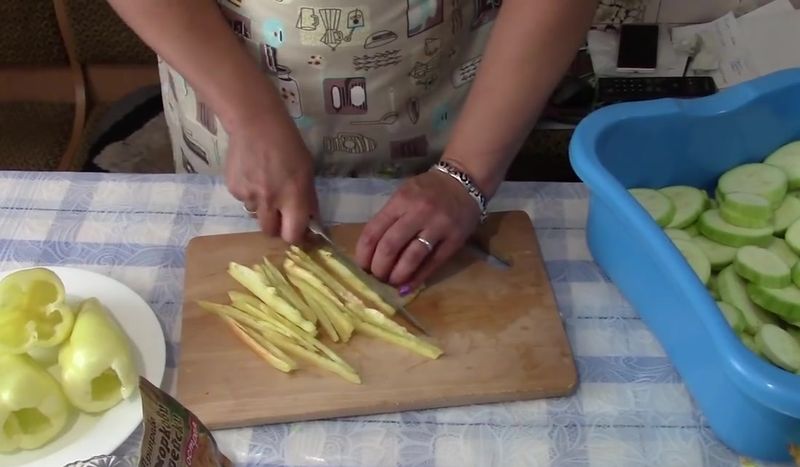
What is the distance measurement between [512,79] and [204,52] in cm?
36

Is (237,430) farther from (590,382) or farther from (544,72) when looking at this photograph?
(544,72)

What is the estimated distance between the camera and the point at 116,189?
1088 millimetres

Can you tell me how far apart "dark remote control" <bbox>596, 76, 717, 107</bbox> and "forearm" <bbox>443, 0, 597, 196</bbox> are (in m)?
0.59

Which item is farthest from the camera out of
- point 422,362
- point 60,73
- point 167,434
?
point 60,73

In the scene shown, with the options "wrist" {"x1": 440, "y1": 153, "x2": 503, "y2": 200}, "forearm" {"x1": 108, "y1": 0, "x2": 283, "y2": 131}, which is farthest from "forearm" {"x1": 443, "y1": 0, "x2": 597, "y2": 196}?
"forearm" {"x1": 108, "y1": 0, "x2": 283, "y2": 131}

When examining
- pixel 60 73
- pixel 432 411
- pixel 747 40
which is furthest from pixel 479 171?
pixel 60 73

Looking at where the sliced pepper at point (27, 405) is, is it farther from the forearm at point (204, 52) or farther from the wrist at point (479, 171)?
the wrist at point (479, 171)

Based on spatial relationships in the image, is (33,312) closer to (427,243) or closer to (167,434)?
(167,434)

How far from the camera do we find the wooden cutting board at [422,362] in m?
0.83

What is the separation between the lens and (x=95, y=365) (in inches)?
30.9

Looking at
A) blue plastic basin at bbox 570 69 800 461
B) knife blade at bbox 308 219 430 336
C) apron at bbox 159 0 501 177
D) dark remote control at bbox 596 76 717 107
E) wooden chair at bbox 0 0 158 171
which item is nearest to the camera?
blue plastic basin at bbox 570 69 800 461

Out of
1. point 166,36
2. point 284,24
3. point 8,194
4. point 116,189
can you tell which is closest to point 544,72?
point 284,24

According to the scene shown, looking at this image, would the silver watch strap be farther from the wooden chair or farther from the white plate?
the wooden chair

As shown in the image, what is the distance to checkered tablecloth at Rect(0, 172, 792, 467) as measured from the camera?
0.81m
